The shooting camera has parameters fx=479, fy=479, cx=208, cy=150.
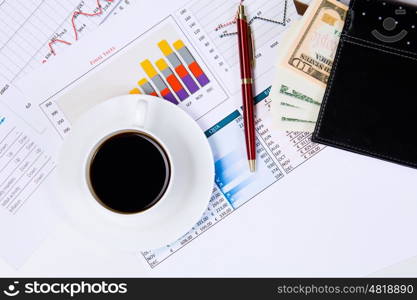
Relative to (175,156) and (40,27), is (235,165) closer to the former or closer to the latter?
(175,156)

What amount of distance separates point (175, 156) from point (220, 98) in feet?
0.42

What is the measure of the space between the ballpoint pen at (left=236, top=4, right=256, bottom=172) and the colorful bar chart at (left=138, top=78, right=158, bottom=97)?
13cm

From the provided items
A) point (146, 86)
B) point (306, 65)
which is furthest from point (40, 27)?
point (306, 65)

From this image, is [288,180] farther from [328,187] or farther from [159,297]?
[159,297]

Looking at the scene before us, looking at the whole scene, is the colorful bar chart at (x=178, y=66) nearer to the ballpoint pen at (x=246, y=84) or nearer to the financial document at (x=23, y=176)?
the ballpoint pen at (x=246, y=84)

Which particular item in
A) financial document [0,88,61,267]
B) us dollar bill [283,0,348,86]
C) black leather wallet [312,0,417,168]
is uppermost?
financial document [0,88,61,267]

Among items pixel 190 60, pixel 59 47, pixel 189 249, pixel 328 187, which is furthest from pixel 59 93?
pixel 328 187

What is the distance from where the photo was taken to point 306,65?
0.69m

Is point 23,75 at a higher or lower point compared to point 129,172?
higher

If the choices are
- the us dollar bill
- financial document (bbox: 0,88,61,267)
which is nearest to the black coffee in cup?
financial document (bbox: 0,88,61,267)

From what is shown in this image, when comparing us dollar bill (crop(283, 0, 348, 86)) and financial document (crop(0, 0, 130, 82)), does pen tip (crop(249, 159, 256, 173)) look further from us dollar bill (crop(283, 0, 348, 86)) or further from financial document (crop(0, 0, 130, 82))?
financial document (crop(0, 0, 130, 82))

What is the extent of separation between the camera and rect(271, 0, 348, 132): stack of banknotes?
685mm

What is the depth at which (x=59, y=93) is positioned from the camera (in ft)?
2.29

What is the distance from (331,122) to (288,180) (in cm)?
10
